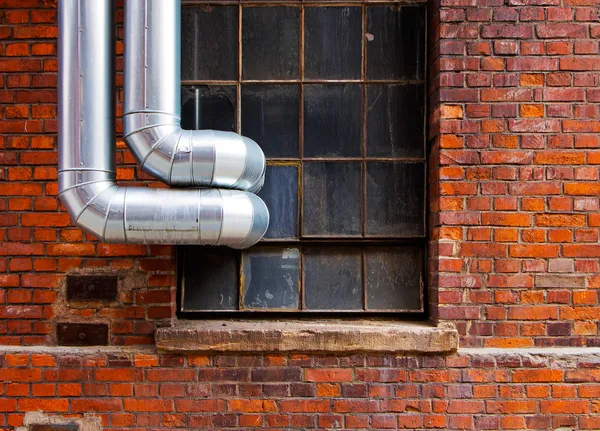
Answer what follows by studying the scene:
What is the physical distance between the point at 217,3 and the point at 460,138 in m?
1.59

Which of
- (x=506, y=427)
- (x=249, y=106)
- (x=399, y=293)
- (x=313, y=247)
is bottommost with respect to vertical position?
(x=506, y=427)

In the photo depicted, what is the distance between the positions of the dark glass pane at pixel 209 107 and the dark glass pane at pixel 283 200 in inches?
14.6

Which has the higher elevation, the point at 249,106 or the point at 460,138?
the point at 249,106

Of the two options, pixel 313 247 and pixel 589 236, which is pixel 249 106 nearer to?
pixel 313 247

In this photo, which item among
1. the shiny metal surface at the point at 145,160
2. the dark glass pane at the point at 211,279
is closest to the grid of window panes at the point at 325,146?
the dark glass pane at the point at 211,279

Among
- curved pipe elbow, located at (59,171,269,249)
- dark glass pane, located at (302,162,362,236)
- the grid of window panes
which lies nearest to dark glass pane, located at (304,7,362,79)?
the grid of window panes

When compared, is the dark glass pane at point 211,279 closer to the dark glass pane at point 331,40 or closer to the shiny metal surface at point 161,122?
the shiny metal surface at point 161,122

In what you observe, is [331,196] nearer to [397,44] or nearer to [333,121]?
[333,121]

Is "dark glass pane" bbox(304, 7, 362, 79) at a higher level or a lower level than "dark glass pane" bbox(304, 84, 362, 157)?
higher

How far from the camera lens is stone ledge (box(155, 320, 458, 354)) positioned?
8.24 feet

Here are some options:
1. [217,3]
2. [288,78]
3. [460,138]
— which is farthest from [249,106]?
[460,138]

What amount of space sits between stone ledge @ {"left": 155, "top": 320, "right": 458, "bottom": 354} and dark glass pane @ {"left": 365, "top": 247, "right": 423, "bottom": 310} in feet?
0.79

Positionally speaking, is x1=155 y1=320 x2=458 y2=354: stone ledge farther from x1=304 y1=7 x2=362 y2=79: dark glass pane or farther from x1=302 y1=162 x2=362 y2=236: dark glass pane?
x1=304 y1=7 x2=362 y2=79: dark glass pane

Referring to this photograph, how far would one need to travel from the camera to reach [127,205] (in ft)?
7.27
